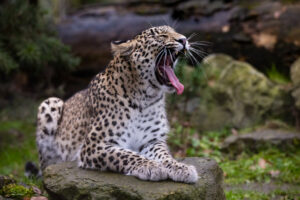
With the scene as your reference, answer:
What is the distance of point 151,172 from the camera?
542cm

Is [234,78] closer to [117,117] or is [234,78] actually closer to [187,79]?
[187,79]

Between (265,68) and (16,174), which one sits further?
(265,68)

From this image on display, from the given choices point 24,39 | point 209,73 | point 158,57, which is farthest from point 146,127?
point 209,73

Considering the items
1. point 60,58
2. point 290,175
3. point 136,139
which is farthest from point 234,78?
point 136,139

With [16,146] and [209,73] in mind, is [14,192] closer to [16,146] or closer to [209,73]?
[16,146]

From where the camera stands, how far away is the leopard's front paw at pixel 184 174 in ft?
17.6

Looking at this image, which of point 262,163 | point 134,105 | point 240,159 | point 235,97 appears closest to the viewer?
point 134,105

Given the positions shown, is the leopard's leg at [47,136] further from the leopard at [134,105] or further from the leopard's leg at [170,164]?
the leopard's leg at [170,164]

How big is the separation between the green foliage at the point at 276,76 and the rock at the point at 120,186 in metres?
6.04

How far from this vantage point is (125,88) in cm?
644

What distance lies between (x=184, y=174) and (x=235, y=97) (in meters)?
6.44

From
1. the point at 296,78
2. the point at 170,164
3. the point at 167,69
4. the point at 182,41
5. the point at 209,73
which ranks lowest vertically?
the point at 170,164

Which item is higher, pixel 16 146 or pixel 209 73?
pixel 209 73

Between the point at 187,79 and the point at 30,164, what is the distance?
201 inches
